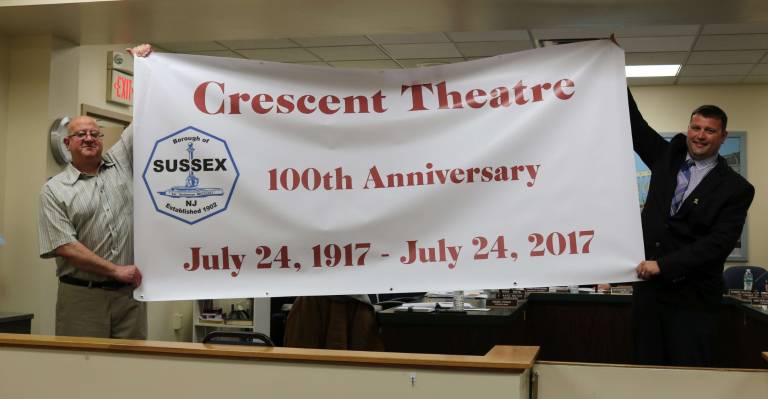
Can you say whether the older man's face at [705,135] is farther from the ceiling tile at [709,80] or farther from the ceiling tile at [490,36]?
the ceiling tile at [709,80]

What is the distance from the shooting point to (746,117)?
8758 millimetres

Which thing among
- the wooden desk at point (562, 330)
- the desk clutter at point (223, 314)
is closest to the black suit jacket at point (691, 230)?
the wooden desk at point (562, 330)

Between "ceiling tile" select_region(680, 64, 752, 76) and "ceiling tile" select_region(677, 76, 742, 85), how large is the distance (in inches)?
8.1

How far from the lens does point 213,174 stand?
115 inches

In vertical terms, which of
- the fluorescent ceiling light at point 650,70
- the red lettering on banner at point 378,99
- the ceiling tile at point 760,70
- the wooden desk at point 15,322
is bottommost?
the wooden desk at point 15,322

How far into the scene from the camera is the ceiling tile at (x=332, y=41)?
6.86 metres

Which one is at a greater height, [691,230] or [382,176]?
[382,176]

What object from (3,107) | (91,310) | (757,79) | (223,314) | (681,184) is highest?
(757,79)

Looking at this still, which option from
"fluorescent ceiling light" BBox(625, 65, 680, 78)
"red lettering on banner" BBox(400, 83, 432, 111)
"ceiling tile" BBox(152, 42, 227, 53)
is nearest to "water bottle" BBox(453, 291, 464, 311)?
"red lettering on banner" BBox(400, 83, 432, 111)

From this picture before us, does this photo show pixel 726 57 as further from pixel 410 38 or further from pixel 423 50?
pixel 410 38

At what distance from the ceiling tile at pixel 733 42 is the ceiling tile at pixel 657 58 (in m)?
0.29

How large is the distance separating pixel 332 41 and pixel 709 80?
4481 millimetres

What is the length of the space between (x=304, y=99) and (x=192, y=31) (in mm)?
1067

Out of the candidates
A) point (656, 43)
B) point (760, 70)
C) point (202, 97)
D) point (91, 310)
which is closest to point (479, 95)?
point (202, 97)
